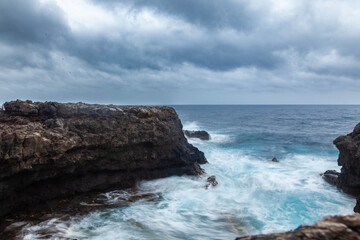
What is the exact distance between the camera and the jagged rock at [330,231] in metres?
3.24

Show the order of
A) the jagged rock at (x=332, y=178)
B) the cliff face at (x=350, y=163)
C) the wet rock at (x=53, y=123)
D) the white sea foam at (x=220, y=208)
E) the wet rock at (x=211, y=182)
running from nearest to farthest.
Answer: the white sea foam at (x=220, y=208)
the wet rock at (x=53, y=123)
the cliff face at (x=350, y=163)
the wet rock at (x=211, y=182)
the jagged rock at (x=332, y=178)

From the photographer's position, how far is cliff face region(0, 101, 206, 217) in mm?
10500

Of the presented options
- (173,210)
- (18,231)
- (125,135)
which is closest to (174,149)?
(125,135)

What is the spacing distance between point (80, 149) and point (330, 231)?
483 inches

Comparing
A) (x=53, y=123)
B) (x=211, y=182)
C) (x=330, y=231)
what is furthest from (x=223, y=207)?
(x=53, y=123)

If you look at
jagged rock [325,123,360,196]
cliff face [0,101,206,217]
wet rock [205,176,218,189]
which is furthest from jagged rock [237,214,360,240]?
jagged rock [325,123,360,196]

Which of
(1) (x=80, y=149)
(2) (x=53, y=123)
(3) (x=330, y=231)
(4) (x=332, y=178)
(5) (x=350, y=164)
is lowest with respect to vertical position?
(4) (x=332, y=178)

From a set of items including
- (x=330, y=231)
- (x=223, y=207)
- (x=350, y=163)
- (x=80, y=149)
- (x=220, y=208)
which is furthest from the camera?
(x=350, y=163)

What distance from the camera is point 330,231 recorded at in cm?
331

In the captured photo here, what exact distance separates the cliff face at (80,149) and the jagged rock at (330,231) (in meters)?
10.9

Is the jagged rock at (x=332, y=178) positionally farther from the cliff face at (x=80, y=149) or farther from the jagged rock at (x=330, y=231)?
the jagged rock at (x=330, y=231)

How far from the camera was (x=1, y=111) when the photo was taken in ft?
44.1

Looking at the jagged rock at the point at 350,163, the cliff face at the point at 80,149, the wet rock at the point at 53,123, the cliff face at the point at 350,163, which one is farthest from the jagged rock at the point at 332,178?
the wet rock at the point at 53,123

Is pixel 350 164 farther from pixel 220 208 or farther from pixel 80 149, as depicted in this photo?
pixel 80 149
